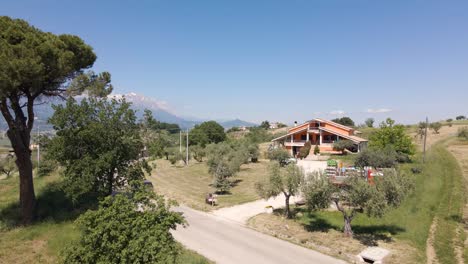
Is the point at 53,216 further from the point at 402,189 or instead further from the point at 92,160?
the point at 402,189

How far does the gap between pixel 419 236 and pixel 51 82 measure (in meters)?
22.2

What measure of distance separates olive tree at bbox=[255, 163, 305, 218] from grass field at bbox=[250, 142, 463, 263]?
1763 mm

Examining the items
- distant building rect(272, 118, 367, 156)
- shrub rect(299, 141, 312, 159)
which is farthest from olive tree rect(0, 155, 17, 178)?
distant building rect(272, 118, 367, 156)

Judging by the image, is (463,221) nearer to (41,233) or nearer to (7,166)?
(41,233)

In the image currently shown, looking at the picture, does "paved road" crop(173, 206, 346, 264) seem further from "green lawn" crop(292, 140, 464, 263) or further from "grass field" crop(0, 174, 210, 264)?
"green lawn" crop(292, 140, 464, 263)

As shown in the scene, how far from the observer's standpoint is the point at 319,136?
5522 cm

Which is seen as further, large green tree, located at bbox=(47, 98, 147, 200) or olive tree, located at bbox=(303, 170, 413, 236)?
olive tree, located at bbox=(303, 170, 413, 236)

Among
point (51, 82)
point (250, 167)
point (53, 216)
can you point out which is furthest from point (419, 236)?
point (250, 167)

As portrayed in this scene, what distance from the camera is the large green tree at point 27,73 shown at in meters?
13.2

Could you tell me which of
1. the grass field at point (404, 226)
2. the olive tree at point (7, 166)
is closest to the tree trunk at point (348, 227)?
the grass field at point (404, 226)

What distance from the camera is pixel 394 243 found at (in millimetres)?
15359

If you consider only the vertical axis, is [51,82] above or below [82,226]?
above

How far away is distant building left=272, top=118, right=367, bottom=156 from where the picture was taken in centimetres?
5266

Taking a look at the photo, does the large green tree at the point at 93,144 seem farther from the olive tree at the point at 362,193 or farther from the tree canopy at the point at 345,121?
the tree canopy at the point at 345,121
